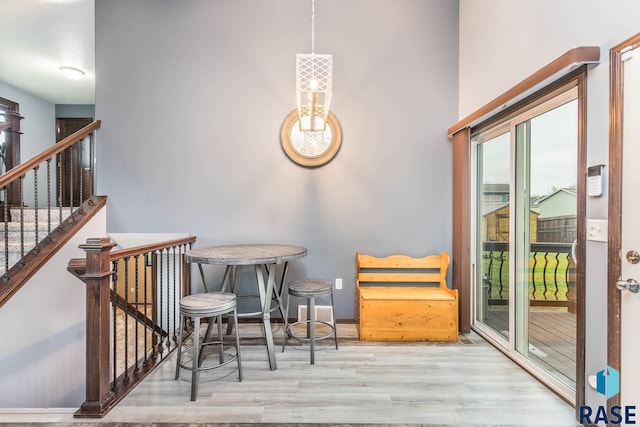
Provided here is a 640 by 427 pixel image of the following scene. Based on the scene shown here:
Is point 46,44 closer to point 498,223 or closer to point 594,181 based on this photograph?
point 498,223

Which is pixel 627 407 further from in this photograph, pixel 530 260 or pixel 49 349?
pixel 49 349

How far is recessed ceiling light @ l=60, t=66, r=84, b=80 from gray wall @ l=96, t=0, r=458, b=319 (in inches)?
68.0

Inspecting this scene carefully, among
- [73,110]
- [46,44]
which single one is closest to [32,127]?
[73,110]

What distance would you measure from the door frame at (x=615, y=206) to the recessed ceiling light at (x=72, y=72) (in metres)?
5.92

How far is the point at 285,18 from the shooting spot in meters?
3.18

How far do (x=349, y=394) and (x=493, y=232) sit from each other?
1.92m

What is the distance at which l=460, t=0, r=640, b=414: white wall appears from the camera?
5.06 ft

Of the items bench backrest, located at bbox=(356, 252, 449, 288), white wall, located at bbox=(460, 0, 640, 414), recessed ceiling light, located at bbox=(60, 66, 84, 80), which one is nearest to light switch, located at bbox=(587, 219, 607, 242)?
white wall, located at bbox=(460, 0, 640, 414)

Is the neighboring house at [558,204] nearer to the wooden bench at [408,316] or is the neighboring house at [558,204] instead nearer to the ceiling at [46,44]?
the wooden bench at [408,316]

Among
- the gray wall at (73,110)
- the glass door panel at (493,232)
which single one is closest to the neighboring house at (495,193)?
the glass door panel at (493,232)

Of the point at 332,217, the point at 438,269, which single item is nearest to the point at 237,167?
the point at 332,217

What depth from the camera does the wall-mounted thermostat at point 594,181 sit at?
1.57 m

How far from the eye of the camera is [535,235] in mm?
2262

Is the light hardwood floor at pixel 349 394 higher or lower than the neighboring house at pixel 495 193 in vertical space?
lower
